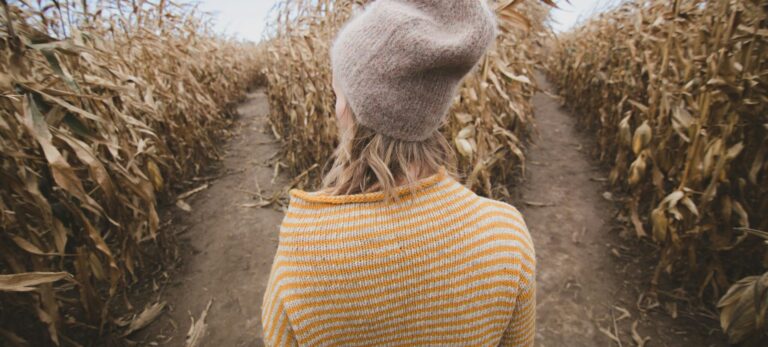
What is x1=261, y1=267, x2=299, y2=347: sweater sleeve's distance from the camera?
0.74m

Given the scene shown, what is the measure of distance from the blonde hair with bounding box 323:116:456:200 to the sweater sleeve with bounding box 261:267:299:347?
0.25m

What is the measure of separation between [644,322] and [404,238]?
209 centimetres

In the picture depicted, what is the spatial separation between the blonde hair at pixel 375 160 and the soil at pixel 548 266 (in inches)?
65.1

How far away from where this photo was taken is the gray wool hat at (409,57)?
2.14 feet

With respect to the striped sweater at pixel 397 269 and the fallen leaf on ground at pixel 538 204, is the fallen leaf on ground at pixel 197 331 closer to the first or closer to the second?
the striped sweater at pixel 397 269

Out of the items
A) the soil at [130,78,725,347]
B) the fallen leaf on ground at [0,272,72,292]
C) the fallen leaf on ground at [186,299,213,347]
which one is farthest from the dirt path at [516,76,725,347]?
the fallen leaf on ground at [0,272,72,292]

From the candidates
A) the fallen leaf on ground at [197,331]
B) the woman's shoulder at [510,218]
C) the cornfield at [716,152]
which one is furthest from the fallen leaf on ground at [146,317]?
the cornfield at [716,152]

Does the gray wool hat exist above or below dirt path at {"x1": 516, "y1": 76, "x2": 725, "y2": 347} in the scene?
above

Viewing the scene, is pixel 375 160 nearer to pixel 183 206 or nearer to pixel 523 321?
pixel 523 321

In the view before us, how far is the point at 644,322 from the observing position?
2.02 m

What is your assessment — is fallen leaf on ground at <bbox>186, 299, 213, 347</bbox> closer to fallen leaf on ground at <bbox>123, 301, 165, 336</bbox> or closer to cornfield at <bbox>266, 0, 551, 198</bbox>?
fallen leaf on ground at <bbox>123, 301, 165, 336</bbox>

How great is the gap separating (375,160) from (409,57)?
8.6 inches

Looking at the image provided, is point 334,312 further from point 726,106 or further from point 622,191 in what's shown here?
point 622,191

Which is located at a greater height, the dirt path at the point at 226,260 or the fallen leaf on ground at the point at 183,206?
the fallen leaf on ground at the point at 183,206
